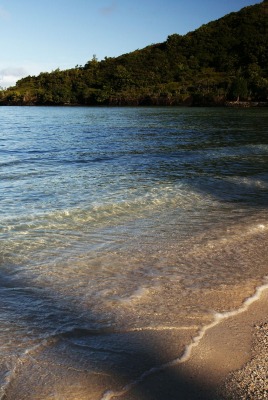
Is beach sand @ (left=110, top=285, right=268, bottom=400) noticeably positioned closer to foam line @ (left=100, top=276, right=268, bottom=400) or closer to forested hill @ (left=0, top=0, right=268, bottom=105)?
foam line @ (left=100, top=276, right=268, bottom=400)

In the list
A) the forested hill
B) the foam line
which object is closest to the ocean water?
the foam line

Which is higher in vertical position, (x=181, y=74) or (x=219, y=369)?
(x=181, y=74)

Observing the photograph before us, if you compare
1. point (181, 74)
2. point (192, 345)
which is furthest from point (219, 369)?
point (181, 74)

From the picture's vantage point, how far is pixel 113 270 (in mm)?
4730

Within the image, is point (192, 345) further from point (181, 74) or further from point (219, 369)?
point (181, 74)

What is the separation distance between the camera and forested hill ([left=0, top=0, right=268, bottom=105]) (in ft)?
277

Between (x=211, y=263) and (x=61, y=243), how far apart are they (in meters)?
2.11

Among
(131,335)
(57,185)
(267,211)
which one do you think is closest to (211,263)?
(131,335)

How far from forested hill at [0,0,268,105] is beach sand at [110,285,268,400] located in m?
78.9

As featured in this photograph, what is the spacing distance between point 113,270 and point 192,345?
1789 mm

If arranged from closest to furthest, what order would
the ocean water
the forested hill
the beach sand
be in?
the beach sand
the ocean water
the forested hill

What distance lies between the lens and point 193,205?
8.09 m

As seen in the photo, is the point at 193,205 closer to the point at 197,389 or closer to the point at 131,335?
the point at 131,335

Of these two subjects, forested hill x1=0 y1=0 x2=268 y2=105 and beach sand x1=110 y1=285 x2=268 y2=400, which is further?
forested hill x1=0 y1=0 x2=268 y2=105
